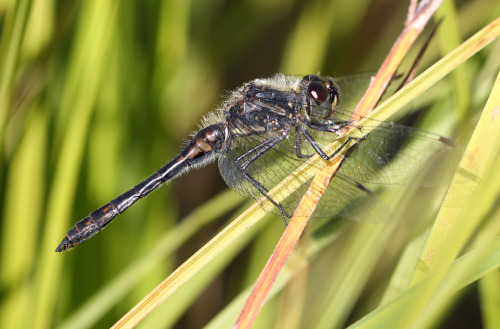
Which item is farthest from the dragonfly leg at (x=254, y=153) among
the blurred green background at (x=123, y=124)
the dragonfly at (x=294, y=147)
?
the blurred green background at (x=123, y=124)

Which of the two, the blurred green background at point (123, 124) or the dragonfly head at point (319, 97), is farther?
the dragonfly head at point (319, 97)

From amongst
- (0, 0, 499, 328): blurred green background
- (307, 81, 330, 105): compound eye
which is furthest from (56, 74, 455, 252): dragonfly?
(0, 0, 499, 328): blurred green background

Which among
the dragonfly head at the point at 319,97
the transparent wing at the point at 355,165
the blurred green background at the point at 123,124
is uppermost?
the blurred green background at the point at 123,124

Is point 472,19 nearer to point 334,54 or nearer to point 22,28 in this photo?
point 334,54

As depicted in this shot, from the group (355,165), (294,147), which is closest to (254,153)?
(294,147)

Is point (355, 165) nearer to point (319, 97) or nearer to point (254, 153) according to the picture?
point (319, 97)

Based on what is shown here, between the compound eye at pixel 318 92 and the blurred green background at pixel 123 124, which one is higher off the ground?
the blurred green background at pixel 123 124

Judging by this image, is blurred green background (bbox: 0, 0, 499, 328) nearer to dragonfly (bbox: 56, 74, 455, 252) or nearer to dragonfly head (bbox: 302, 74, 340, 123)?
dragonfly (bbox: 56, 74, 455, 252)

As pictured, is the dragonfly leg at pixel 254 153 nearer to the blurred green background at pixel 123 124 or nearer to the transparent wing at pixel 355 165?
the transparent wing at pixel 355 165
